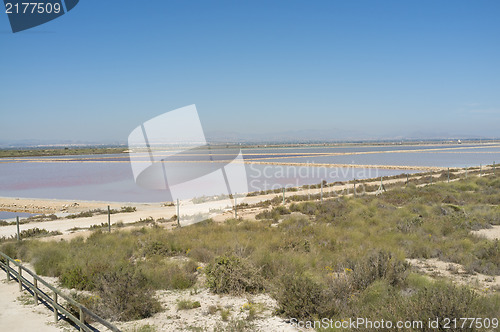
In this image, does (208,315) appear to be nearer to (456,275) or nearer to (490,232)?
(456,275)

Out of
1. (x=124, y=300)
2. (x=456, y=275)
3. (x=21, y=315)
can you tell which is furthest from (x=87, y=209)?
(x=456, y=275)

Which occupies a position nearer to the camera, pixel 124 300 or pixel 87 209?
pixel 124 300

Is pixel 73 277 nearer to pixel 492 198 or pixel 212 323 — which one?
pixel 212 323

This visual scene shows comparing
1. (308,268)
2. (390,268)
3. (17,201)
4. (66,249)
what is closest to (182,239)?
(66,249)

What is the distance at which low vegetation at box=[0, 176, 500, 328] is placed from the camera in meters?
6.32

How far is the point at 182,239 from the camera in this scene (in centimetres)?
1272

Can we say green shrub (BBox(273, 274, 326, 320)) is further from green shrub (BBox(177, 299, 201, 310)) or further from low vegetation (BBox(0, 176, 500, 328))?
green shrub (BBox(177, 299, 201, 310))

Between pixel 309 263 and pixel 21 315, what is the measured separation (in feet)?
21.3

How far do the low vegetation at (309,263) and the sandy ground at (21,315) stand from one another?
0.91 metres

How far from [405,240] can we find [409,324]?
22.9ft

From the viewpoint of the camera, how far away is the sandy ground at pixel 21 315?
254 inches

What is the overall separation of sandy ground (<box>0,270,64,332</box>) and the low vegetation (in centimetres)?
91

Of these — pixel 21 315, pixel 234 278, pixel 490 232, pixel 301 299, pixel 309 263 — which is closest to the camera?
pixel 301 299

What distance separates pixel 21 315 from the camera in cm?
704
